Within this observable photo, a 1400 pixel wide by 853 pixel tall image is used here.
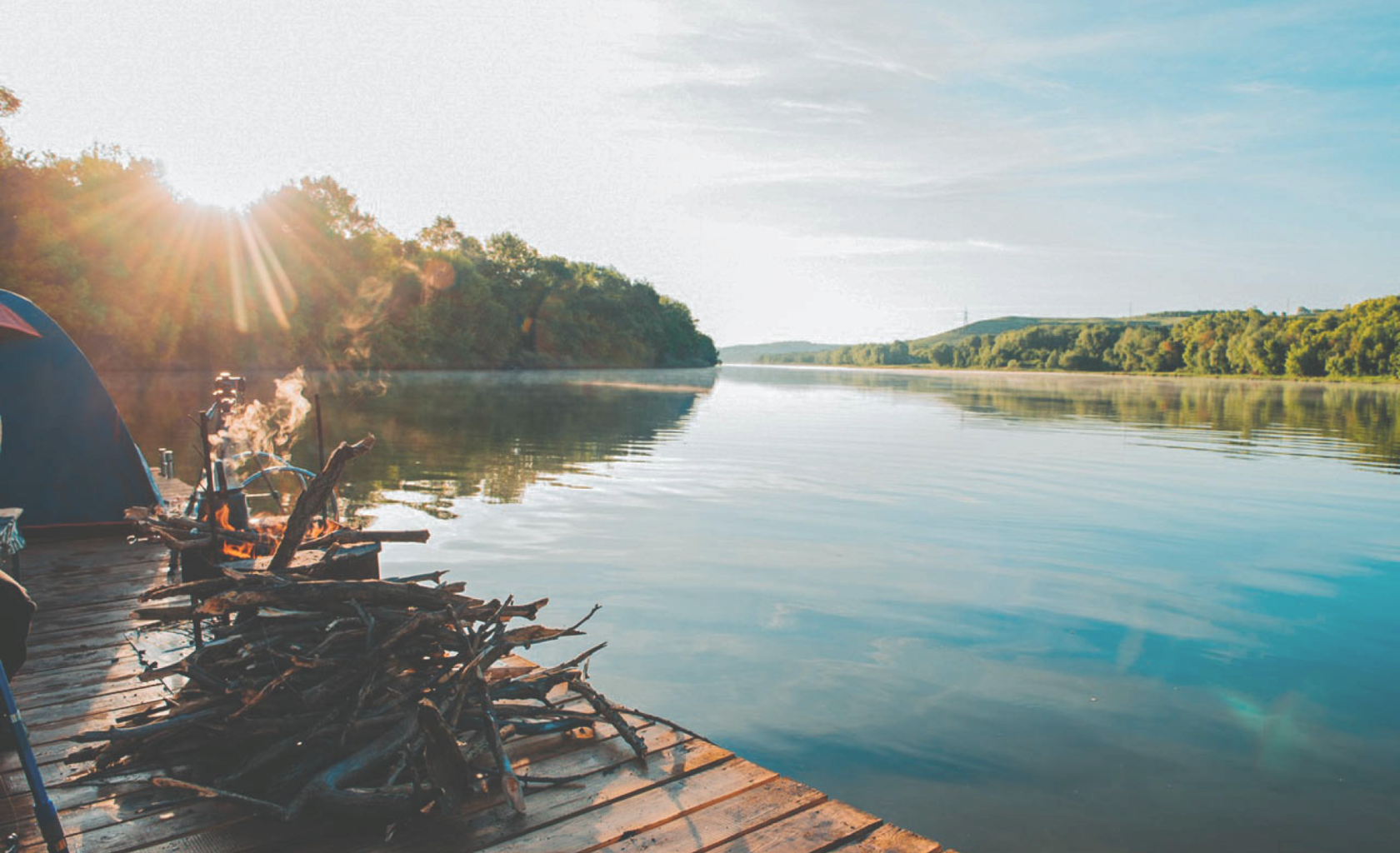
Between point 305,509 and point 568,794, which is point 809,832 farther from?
point 305,509

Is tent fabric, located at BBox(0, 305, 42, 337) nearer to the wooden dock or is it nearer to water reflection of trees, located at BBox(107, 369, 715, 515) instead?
the wooden dock

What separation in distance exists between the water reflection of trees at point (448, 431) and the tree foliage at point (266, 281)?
6466mm

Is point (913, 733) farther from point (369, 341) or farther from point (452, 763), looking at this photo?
point (369, 341)

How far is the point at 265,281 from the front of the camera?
75.4m

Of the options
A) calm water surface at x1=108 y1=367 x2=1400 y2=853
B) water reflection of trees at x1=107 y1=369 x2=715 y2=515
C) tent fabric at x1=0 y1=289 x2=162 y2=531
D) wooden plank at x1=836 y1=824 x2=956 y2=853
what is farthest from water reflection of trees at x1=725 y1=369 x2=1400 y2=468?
tent fabric at x1=0 y1=289 x2=162 y2=531

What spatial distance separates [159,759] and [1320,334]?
165452mm

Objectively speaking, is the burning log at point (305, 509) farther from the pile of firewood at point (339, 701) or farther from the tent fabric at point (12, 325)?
the tent fabric at point (12, 325)

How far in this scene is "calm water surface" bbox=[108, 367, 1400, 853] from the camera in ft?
20.7

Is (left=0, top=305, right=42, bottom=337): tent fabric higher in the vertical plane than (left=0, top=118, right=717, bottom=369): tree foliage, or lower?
lower

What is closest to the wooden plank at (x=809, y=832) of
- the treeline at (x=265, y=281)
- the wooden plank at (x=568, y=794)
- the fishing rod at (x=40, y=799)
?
the wooden plank at (x=568, y=794)

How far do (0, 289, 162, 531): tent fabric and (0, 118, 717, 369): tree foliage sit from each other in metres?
49.5

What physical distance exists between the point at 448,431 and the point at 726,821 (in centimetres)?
2835

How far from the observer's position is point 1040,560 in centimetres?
1317

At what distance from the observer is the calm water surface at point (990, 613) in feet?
20.7
